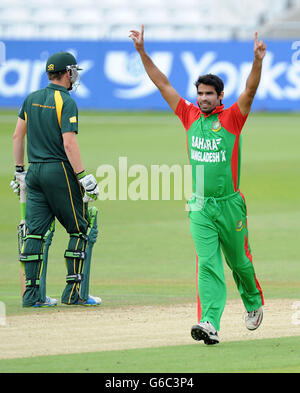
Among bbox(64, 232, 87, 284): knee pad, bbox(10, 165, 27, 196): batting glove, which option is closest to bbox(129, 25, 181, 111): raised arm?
bbox(64, 232, 87, 284): knee pad

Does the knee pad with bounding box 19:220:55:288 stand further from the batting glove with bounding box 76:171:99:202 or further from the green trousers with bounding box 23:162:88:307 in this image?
the batting glove with bounding box 76:171:99:202

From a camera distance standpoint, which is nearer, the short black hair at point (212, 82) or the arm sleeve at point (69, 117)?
the short black hair at point (212, 82)

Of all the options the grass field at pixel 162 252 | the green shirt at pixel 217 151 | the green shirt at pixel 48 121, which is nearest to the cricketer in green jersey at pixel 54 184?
the green shirt at pixel 48 121

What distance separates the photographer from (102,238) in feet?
41.8

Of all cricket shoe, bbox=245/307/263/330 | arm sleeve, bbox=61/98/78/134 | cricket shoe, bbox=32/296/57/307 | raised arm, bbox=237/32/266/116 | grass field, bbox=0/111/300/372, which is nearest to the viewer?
grass field, bbox=0/111/300/372

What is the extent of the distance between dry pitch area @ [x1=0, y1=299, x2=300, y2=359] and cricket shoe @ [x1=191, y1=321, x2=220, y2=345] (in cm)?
17

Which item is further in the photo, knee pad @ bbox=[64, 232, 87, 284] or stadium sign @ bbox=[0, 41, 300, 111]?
stadium sign @ bbox=[0, 41, 300, 111]

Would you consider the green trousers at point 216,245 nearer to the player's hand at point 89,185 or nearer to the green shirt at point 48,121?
the player's hand at point 89,185

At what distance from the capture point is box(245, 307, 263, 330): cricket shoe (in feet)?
23.9

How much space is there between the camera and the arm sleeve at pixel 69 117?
8048 mm

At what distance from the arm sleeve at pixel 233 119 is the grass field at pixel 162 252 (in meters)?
1.72

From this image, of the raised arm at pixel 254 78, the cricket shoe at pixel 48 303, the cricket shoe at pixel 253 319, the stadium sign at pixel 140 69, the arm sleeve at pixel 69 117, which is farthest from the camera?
the stadium sign at pixel 140 69

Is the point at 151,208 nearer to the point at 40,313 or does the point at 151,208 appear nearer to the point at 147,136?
the point at 40,313

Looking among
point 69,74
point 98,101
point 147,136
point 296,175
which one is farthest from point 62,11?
point 69,74
